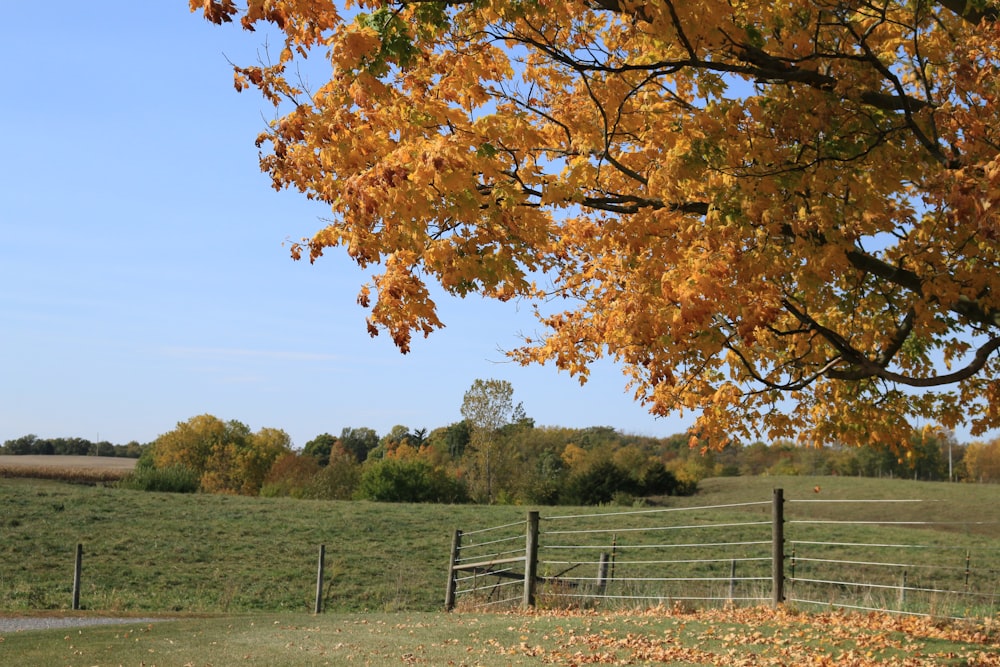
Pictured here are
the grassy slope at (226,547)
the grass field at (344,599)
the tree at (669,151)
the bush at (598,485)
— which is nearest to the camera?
the tree at (669,151)

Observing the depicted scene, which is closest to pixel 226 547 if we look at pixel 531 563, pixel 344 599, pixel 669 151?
pixel 344 599

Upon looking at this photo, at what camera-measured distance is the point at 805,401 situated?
37.8 ft

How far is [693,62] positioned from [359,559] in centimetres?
2676

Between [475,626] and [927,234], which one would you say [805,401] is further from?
[475,626]

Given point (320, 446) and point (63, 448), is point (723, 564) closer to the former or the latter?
point (320, 446)

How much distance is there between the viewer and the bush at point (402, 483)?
2032 inches

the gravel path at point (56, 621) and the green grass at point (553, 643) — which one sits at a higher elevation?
the green grass at point (553, 643)

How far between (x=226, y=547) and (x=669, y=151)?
27611 mm

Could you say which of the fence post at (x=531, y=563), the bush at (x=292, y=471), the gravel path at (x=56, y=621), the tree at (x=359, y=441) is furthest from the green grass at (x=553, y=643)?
the tree at (x=359, y=441)

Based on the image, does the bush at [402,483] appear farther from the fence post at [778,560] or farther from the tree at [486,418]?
the fence post at [778,560]

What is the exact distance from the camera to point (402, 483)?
52188mm

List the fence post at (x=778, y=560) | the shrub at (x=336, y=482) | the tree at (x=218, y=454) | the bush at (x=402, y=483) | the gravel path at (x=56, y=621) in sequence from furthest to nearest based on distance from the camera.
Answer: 1. the tree at (x=218, y=454)
2. the shrub at (x=336, y=482)
3. the bush at (x=402, y=483)
4. the gravel path at (x=56, y=621)
5. the fence post at (x=778, y=560)

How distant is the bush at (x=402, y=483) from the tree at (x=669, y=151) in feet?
146

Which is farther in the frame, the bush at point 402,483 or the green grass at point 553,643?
the bush at point 402,483
